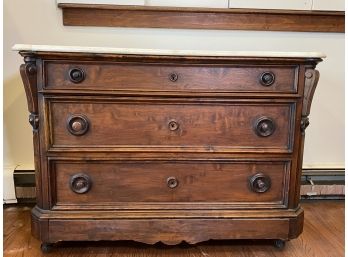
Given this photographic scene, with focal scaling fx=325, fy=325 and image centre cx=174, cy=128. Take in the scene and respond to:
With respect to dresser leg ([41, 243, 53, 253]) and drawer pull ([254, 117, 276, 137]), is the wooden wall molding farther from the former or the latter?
dresser leg ([41, 243, 53, 253])

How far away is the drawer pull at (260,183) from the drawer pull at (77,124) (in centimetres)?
64

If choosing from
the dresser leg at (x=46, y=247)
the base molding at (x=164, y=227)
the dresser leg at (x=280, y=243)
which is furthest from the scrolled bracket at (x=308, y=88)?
the dresser leg at (x=46, y=247)

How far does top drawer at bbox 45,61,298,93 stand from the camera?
1.08 m

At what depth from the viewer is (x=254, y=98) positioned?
114cm

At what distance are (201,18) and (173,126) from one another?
2.24 ft

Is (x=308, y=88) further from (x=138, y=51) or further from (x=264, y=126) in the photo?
(x=138, y=51)

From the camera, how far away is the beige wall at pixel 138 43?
1.54 meters

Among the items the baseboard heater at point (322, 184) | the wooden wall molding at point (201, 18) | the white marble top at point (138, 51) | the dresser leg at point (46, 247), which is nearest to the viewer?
the white marble top at point (138, 51)

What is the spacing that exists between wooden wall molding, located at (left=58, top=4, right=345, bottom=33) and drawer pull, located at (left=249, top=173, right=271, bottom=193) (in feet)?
2.53

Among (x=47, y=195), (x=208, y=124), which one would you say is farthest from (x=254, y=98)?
(x=47, y=195)

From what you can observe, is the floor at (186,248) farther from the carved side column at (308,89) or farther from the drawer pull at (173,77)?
the drawer pull at (173,77)

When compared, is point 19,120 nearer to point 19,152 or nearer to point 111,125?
point 19,152

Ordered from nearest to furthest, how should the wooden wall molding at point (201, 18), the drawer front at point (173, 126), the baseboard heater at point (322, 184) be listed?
the drawer front at point (173, 126)
the wooden wall molding at point (201, 18)
the baseboard heater at point (322, 184)

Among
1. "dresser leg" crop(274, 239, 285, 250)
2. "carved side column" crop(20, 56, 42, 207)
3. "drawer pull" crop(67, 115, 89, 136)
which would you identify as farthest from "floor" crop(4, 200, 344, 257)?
"drawer pull" crop(67, 115, 89, 136)
